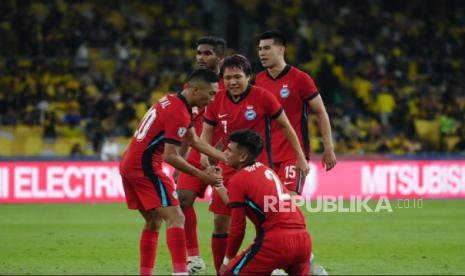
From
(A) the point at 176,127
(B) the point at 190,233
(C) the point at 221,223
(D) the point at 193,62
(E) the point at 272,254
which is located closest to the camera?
(E) the point at 272,254

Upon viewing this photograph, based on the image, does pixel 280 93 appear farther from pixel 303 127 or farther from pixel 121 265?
pixel 121 265

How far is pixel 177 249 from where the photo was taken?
8594 mm

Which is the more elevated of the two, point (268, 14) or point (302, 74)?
point (268, 14)

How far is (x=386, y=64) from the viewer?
30.6 meters

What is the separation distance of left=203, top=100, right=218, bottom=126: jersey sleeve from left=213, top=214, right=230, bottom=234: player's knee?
973mm

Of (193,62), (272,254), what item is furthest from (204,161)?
(193,62)

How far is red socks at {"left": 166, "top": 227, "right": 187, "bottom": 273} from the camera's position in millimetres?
8562

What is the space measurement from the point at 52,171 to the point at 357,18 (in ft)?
46.3

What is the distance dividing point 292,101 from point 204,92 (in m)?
1.72

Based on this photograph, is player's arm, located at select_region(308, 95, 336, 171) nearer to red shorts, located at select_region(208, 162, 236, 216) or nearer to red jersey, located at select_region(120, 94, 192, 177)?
red shorts, located at select_region(208, 162, 236, 216)

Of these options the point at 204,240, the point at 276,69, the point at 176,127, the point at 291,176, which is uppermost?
the point at 276,69

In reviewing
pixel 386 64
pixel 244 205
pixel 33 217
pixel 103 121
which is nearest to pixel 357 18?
pixel 386 64

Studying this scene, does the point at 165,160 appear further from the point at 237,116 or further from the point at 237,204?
the point at 237,116

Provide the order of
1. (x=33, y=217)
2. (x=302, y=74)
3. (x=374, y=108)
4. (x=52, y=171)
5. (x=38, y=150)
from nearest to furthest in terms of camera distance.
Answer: (x=302, y=74) < (x=33, y=217) < (x=52, y=171) < (x=38, y=150) < (x=374, y=108)
